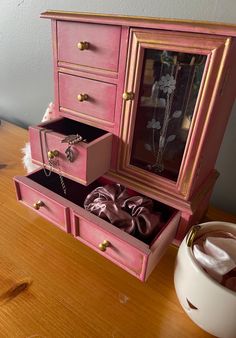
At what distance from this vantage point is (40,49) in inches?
35.9

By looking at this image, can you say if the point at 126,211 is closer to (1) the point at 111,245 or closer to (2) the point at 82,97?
(1) the point at 111,245

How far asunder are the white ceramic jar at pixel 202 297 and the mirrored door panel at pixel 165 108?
153mm

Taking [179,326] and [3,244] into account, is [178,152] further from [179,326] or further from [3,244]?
[3,244]

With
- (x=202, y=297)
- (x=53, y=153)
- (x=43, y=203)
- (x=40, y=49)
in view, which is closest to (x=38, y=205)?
(x=43, y=203)

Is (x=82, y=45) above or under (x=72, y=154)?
above

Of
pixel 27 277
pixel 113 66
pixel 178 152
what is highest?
pixel 113 66

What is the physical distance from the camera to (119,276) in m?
0.51

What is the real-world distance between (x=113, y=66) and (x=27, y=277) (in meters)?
0.43

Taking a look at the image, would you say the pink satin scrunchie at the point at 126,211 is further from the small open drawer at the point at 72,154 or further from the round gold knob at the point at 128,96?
the round gold knob at the point at 128,96

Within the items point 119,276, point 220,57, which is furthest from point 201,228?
point 220,57

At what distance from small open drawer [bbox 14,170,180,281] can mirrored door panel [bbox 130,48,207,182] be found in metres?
0.11

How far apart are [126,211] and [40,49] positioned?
693 mm

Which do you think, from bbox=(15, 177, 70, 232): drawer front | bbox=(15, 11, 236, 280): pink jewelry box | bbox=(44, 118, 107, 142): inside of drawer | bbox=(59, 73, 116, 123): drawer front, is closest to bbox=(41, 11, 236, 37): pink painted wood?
bbox=(15, 11, 236, 280): pink jewelry box

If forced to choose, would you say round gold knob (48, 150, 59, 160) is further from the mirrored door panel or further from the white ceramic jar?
the white ceramic jar
